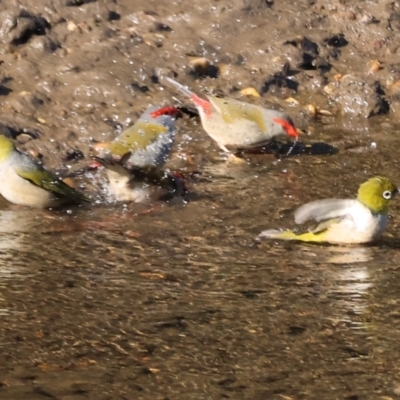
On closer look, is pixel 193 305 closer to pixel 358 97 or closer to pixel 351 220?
pixel 351 220

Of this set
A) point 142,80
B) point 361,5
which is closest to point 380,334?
point 142,80

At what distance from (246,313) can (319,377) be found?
2.51 ft

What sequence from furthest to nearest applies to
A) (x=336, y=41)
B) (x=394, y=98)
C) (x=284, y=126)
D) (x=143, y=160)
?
(x=336, y=41), (x=394, y=98), (x=284, y=126), (x=143, y=160)

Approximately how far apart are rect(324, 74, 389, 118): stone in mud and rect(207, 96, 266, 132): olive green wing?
1.07m

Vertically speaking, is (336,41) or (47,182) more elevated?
(336,41)

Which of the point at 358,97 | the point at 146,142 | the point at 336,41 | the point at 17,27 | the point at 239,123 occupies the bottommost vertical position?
the point at 146,142

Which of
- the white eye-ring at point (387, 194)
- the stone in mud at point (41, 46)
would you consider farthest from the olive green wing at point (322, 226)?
the stone in mud at point (41, 46)

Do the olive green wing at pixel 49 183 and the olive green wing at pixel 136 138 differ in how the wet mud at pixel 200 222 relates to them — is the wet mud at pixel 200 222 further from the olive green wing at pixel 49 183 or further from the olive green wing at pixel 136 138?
the olive green wing at pixel 136 138

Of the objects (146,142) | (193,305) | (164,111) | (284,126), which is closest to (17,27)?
(164,111)

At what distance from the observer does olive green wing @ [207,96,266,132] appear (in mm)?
8422

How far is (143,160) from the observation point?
722 cm

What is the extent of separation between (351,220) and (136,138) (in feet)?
6.66

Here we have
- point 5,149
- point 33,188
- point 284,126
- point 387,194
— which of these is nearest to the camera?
point 387,194

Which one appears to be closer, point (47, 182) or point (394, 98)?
point (47, 182)
